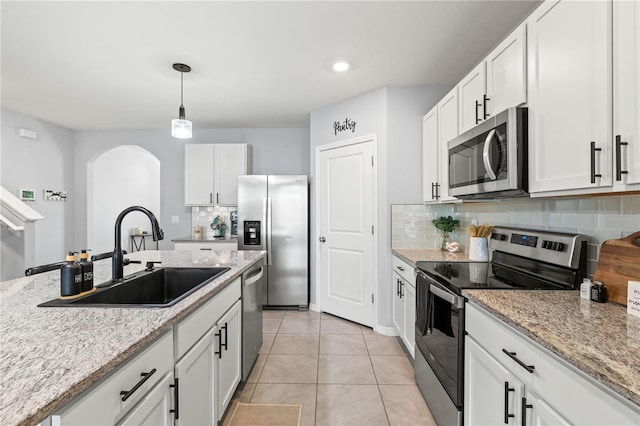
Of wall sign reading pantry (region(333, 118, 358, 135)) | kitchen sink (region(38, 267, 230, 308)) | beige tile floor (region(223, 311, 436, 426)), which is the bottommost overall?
beige tile floor (region(223, 311, 436, 426))

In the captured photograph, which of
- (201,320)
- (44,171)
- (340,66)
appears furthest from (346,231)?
(44,171)

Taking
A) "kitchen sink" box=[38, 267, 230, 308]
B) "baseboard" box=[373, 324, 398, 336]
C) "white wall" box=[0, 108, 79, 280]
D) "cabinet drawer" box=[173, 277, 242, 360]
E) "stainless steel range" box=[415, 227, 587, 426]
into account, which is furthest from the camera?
"white wall" box=[0, 108, 79, 280]

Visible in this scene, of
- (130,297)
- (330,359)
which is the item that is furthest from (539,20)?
(330,359)

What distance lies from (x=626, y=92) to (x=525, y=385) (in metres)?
1.03

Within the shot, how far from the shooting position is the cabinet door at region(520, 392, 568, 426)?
92 centimetres

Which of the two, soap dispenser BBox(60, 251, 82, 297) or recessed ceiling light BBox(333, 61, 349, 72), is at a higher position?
recessed ceiling light BBox(333, 61, 349, 72)

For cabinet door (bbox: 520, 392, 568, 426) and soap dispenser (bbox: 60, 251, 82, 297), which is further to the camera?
soap dispenser (bbox: 60, 251, 82, 297)

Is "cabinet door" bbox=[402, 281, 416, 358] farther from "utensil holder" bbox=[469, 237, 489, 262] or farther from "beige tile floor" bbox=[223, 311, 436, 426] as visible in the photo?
"utensil holder" bbox=[469, 237, 489, 262]

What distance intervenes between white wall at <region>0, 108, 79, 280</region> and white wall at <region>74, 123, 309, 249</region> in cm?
16

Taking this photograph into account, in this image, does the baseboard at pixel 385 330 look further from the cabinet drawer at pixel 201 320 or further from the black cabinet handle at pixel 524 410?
the black cabinet handle at pixel 524 410

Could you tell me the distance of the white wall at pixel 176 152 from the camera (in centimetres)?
485

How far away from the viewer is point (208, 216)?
4.83 metres

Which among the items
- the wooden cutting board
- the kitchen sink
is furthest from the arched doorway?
the wooden cutting board

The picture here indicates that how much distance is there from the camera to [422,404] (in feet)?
6.72
